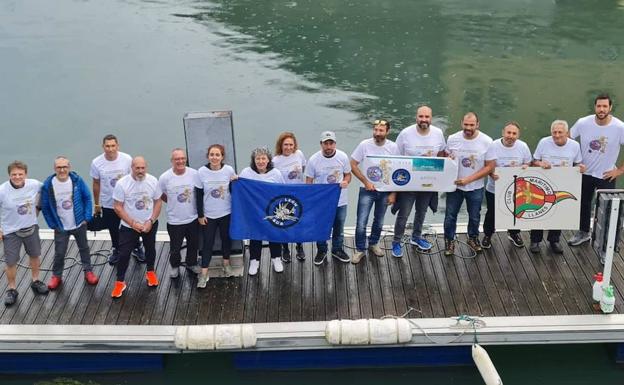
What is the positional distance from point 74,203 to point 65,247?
0.53 metres

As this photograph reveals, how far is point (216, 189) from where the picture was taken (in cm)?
625

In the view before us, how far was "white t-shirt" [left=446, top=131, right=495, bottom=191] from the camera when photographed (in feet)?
21.5

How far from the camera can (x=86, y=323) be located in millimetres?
6129

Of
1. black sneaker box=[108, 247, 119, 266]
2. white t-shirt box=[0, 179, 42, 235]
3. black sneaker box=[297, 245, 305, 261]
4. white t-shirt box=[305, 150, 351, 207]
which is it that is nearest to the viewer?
white t-shirt box=[0, 179, 42, 235]

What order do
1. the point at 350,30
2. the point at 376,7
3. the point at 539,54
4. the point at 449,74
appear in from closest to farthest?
1. the point at 449,74
2. the point at 539,54
3. the point at 350,30
4. the point at 376,7

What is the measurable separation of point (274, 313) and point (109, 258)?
201cm

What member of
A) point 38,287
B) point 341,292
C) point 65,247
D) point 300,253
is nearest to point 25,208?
point 65,247

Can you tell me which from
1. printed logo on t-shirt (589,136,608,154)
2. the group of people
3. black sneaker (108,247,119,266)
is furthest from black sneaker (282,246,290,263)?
printed logo on t-shirt (589,136,608,154)

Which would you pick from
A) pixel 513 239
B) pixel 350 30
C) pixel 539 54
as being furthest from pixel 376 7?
pixel 513 239

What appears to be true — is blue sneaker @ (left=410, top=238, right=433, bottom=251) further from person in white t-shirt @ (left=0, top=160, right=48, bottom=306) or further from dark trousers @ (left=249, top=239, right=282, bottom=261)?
person in white t-shirt @ (left=0, top=160, right=48, bottom=306)

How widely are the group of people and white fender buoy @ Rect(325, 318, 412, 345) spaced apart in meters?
1.22

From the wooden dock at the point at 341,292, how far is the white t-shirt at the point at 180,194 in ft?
2.65

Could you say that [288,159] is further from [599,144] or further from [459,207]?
[599,144]

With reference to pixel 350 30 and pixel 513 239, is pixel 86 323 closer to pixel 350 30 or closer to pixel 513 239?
pixel 513 239
